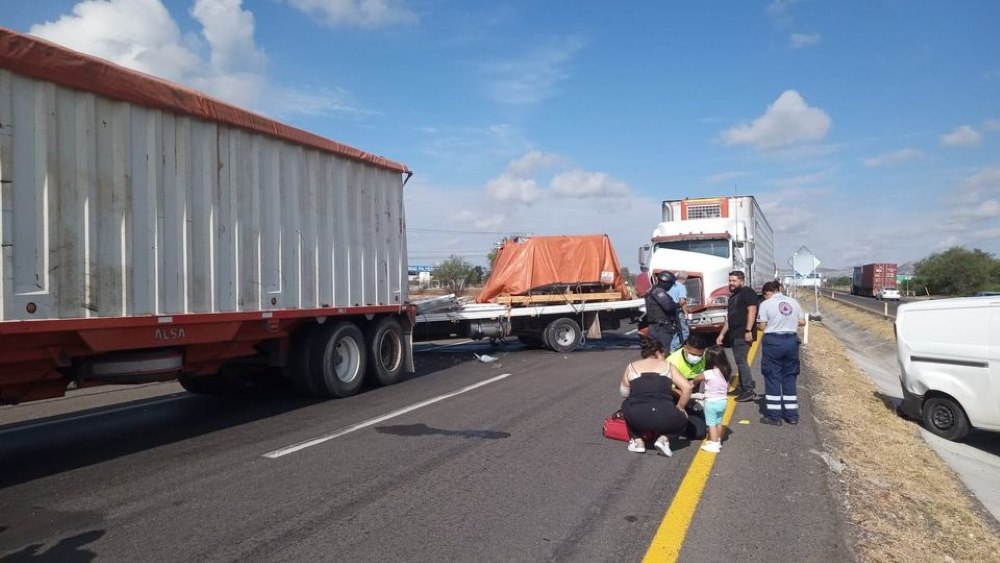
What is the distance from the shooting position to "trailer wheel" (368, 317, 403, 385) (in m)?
10.1

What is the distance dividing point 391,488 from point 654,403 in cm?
233

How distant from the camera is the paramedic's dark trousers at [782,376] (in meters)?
7.03

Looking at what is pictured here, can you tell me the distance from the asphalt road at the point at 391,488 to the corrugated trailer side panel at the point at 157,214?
5.02ft

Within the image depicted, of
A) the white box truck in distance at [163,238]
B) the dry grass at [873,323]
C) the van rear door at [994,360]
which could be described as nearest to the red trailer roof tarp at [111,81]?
the white box truck in distance at [163,238]

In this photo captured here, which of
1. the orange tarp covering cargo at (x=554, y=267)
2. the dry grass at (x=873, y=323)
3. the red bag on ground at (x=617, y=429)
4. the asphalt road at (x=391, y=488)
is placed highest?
the orange tarp covering cargo at (x=554, y=267)

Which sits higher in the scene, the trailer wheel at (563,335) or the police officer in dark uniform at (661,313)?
the police officer in dark uniform at (661,313)

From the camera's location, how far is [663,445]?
579 centimetres

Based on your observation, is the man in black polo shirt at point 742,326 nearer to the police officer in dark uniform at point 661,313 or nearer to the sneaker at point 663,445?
the police officer in dark uniform at point 661,313

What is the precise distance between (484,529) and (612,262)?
1206 centimetres

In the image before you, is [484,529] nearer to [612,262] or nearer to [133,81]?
[133,81]

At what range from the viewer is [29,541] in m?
4.10

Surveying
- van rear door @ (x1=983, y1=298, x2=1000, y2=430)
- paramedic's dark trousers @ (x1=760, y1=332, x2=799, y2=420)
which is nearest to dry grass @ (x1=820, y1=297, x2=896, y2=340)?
van rear door @ (x1=983, y1=298, x2=1000, y2=430)

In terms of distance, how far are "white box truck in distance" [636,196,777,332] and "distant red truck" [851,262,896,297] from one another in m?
55.5

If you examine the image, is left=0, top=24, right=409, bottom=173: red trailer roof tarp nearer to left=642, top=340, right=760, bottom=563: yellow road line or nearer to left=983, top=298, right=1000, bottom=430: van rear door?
left=642, top=340, right=760, bottom=563: yellow road line
